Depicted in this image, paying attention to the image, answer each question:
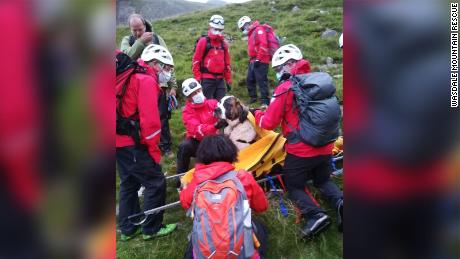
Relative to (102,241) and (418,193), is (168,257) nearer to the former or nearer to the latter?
(102,241)

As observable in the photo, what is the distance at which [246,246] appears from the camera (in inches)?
140

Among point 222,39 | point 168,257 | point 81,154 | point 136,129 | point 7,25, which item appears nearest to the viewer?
point 7,25

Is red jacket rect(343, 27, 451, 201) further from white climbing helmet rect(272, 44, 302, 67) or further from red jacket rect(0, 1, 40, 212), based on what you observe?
white climbing helmet rect(272, 44, 302, 67)

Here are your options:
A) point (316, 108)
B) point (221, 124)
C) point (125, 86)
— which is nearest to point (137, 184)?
point (125, 86)

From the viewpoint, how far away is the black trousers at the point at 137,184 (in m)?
4.54

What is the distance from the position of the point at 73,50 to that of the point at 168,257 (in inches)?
161

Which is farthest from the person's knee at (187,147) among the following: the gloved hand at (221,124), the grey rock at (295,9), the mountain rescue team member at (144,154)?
the grey rock at (295,9)

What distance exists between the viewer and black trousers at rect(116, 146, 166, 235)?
14.9ft

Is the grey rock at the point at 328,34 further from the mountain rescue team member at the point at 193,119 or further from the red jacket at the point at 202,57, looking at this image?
the mountain rescue team member at the point at 193,119

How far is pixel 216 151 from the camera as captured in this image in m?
3.94

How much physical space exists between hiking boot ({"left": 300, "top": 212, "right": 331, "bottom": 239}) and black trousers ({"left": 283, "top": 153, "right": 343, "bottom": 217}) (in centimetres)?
11

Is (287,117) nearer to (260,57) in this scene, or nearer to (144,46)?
(144,46)

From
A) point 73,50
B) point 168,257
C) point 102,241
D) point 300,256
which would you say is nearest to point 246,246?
point 300,256

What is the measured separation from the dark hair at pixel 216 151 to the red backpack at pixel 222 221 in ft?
1.21
